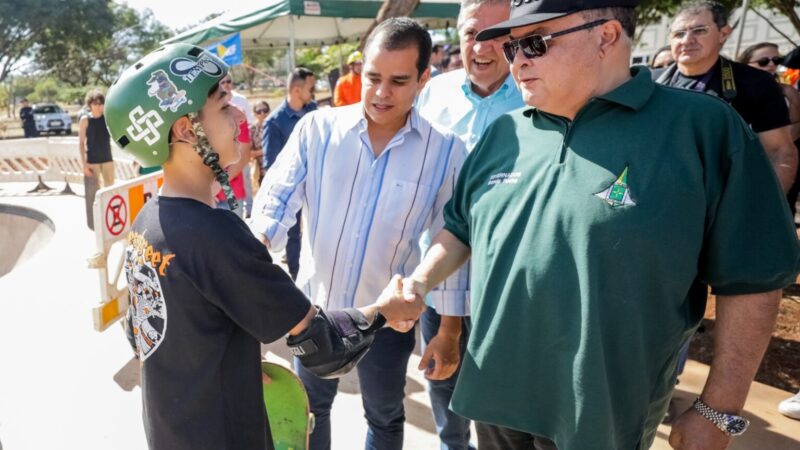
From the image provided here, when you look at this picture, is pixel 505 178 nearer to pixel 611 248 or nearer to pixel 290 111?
pixel 611 248

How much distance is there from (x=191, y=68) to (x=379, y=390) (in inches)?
61.0

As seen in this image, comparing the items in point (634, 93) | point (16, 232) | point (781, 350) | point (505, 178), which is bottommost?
point (16, 232)

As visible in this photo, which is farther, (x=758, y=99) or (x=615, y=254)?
(x=758, y=99)

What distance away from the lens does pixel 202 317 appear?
5.37ft

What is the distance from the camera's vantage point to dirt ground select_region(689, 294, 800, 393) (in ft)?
13.5

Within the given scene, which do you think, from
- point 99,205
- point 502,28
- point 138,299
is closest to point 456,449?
point 138,299

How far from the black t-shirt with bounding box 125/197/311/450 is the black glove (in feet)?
0.30

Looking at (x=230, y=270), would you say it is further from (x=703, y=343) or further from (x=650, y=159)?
(x=703, y=343)

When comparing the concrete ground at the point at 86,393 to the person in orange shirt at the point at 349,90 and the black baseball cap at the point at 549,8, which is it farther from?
the person in orange shirt at the point at 349,90

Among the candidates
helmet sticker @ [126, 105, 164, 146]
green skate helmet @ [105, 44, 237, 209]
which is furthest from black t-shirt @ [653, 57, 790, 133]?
helmet sticker @ [126, 105, 164, 146]

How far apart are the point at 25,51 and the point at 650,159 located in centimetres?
4987

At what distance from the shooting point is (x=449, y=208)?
2197mm

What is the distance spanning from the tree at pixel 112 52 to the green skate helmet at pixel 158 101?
50.1 meters

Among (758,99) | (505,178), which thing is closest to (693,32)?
(758,99)
